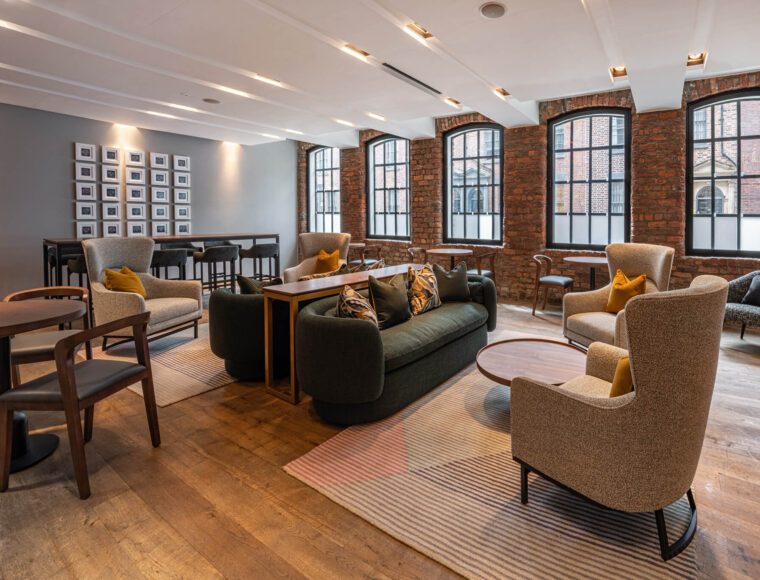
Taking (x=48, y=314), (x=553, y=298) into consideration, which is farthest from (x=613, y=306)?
(x=48, y=314)

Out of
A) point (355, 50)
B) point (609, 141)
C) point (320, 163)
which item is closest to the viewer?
point (355, 50)

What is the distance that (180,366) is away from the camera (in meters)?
4.20

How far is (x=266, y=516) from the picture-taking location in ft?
6.90

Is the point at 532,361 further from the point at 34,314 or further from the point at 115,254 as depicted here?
the point at 115,254

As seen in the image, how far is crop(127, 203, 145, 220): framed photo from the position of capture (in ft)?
25.2

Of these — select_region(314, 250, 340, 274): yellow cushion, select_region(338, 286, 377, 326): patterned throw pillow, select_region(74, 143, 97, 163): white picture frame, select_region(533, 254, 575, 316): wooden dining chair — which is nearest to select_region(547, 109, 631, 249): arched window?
select_region(533, 254, 575, 316): wooden dining chair

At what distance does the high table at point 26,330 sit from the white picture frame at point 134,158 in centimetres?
560

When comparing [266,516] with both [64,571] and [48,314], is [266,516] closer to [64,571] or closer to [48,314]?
[64,571]

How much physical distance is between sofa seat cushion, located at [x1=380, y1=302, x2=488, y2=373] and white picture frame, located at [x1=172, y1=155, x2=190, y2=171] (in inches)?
239

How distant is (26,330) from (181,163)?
264 inches

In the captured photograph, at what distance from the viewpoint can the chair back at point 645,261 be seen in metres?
4.41

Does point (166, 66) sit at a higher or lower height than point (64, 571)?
higher

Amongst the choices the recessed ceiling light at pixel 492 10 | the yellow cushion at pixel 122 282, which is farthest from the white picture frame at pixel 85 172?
the recessed ceiling light at pixel 492 10

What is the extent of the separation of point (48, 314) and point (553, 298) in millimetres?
6314
